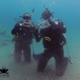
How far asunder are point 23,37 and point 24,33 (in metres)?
0.20

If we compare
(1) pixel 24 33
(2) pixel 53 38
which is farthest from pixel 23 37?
(2) pixel 53 38

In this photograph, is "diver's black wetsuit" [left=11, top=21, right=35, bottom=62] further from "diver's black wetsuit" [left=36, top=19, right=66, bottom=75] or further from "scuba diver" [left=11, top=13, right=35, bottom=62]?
"diver's black wetsuit" [left=36, top=19, right=66, bottom=75]

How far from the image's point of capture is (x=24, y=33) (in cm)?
700

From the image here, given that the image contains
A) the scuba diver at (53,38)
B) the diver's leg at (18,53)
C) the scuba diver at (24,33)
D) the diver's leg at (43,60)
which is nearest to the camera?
the scuba diver at (53,38)

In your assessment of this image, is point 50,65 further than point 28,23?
Yes

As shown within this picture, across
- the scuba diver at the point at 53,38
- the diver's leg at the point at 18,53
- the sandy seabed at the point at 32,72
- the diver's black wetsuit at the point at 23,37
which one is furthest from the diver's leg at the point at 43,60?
the diver's leg at the point at 18,53

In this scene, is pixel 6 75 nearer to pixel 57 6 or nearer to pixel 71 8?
pixel 57 6

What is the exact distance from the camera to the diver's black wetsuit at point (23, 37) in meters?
6.86

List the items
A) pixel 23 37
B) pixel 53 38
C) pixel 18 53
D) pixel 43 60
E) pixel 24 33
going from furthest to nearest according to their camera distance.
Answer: pixel 18 53 → pixel 23 37 → pixel 24 33 → pixel 43 60 → pixel 53 38

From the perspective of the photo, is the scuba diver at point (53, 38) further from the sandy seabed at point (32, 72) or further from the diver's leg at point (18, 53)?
the diver's leg at point (18, 53)

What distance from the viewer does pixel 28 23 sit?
680 cm

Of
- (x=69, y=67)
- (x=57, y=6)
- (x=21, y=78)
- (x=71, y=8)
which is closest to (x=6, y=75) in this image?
(x=21, y=78)

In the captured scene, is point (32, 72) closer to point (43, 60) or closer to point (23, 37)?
A: point (43, 60)

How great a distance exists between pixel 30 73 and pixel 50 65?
134cm
